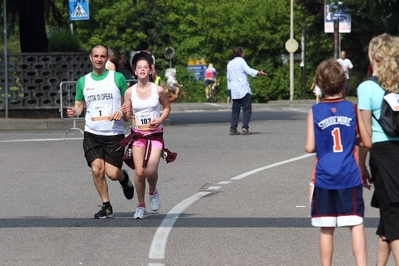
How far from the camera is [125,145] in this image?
34.2 ft

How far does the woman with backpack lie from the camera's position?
7012 millimetres

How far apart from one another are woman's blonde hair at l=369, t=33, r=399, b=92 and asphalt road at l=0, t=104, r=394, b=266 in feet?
5.51

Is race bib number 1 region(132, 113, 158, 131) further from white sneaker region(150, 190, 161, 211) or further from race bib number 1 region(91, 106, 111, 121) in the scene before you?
white sneaker region(150, 190, 161, 211)

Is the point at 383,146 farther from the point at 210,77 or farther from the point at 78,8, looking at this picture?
the point at 210,77

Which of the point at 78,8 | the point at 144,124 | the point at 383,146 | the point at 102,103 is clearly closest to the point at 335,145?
the point at 383,146

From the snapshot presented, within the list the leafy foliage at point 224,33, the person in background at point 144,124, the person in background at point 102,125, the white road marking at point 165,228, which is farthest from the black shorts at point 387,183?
the leafy foliage at point 224,33

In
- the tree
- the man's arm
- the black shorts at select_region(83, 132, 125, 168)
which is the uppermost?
the tree

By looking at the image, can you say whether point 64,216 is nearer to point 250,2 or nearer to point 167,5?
point 250,2

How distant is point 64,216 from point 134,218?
0.78m

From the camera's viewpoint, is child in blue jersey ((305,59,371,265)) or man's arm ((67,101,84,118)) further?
man's arm ((67,101,84,118))

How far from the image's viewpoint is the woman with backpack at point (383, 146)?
23.0 feet

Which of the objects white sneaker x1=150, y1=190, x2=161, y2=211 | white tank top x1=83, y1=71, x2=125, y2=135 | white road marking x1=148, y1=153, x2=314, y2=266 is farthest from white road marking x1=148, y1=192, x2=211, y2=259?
white tank top x1=83, y1=71, x2=125, y2=135

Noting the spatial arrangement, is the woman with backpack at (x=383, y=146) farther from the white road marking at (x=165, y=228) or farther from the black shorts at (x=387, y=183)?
the white road marking at (x=165, y=228)

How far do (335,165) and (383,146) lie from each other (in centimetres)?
45
